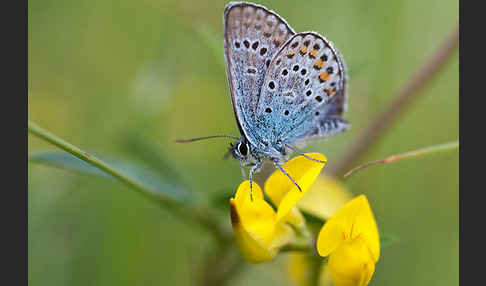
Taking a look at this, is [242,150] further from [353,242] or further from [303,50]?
[353,242]

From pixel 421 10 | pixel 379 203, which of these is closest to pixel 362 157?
pixel 379 203

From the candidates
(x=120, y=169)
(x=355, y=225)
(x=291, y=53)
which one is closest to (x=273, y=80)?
(x=291, y=53)

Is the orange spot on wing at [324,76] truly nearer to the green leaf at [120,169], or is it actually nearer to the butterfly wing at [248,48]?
the butterfly wing at [248,48]

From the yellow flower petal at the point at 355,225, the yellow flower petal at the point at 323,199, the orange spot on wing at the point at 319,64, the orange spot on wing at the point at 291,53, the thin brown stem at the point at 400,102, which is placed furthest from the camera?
the thin brown stem at the point at 400,102

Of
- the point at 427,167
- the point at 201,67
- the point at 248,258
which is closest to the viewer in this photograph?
the point at 248,258

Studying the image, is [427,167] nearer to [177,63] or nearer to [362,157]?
[362,157]

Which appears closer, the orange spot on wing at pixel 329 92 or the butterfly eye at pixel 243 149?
the butterfly eye at pixel 243 149

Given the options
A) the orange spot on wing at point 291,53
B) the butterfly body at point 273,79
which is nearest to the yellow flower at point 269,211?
the butterfly body at point 273,79

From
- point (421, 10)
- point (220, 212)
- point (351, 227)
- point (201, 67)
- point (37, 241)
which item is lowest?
point (37, 241)
